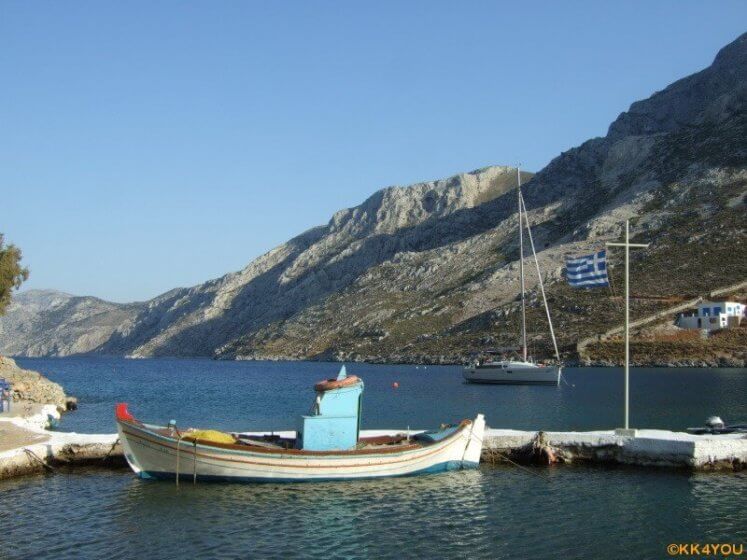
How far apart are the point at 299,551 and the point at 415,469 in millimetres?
8726

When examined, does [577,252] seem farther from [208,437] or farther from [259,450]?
[259,450]

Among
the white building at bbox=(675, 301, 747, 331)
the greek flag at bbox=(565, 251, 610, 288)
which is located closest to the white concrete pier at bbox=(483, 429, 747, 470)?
the greek flag at bbox=(565, 251, 610, 288)

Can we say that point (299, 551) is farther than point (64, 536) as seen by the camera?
No

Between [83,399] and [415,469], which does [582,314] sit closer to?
[83,399]

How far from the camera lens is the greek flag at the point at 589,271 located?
1161 inches

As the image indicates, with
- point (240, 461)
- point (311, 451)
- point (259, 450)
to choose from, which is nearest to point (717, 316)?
point (311, 451)

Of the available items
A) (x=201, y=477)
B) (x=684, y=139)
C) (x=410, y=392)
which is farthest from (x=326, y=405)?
(x=684, y=139)

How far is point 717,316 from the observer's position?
103688 mm

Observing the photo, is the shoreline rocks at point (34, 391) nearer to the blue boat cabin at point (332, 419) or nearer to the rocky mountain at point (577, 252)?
the blue boat cabin at point (332, 419)

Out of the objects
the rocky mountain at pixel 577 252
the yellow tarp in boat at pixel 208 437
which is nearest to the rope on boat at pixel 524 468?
the yellow tarp in boat at pixel 208 437

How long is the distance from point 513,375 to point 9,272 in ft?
166

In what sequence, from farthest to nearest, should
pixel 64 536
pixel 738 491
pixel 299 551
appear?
pixel 738 491, pixel 64 536, pixel 299 551

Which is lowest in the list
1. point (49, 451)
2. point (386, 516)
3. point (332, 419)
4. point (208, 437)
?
point (386, 516)

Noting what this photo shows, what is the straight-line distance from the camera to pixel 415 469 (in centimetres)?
2522
